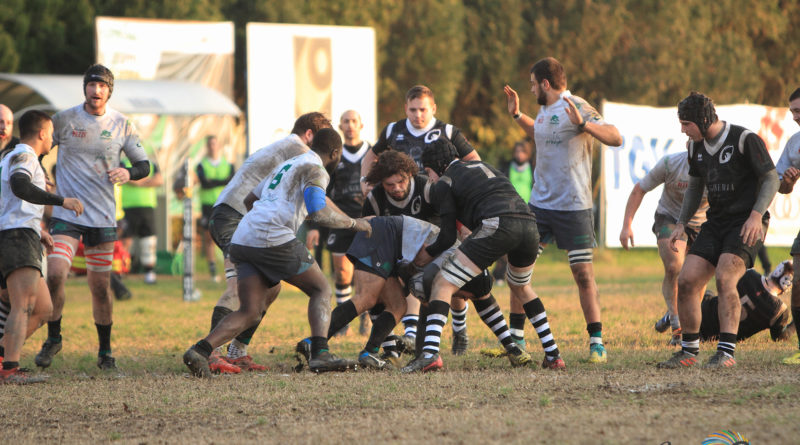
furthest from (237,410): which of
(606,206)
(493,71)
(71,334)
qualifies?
(493,71)

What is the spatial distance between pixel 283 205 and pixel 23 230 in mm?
2026

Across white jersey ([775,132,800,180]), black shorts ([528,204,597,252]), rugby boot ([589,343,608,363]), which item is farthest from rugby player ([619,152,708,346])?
rugby boot ([589,343,608,363])

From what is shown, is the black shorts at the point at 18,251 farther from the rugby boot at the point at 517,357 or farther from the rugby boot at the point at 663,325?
the rugby boot at the point at 663,325

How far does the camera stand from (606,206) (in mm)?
19078

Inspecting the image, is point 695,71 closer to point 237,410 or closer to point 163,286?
point 163,286

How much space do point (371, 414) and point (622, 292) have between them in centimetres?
931

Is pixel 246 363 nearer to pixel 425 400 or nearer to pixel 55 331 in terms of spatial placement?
Answer: pixel 55 331

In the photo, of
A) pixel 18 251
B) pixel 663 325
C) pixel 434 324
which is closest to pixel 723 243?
pixel 434 324

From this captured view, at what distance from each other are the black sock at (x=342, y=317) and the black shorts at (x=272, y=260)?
0.66 meters

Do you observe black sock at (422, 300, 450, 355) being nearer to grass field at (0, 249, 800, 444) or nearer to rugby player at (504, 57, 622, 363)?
grass field at (0, 249, 800, 444)

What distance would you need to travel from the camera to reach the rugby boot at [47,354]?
844cm

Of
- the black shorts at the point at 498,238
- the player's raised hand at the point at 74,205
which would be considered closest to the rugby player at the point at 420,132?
the black shorts at the point at 498,238

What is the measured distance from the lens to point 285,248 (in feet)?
24.2

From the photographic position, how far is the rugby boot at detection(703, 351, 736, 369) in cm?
732
